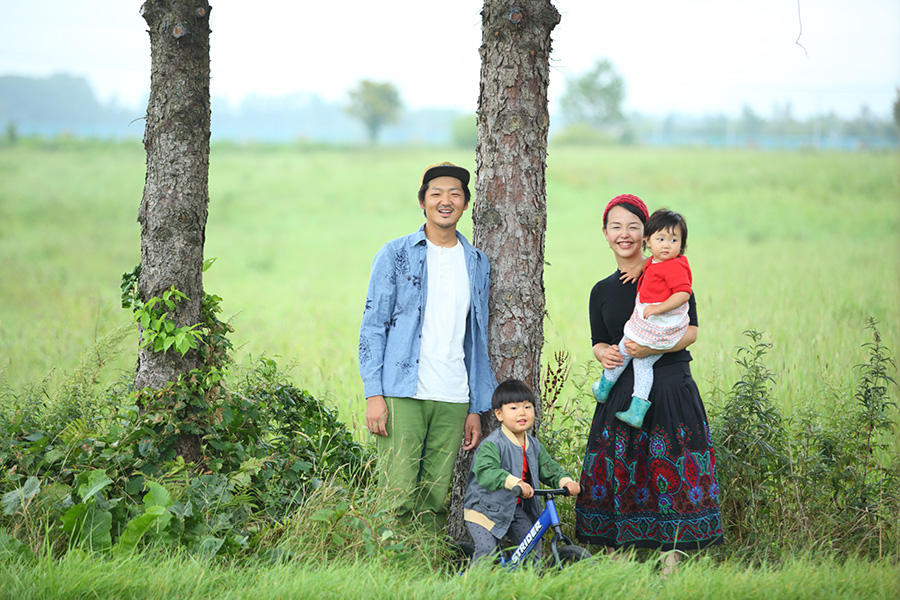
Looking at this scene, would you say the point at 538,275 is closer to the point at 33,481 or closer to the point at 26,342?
the point at 33,481

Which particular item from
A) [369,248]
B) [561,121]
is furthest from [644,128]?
[369,248]

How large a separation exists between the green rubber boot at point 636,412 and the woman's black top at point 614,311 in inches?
8.9

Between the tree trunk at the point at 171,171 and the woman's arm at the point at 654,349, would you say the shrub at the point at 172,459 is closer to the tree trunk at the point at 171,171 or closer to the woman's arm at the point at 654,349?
the tree trunk at the point at 171,171

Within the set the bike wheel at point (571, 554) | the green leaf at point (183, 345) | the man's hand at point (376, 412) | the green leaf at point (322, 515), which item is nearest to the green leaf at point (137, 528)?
the green leaf at point (322, 515)

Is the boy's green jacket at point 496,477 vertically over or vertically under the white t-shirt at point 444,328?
under

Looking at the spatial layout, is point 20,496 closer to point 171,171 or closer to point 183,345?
point 183,345

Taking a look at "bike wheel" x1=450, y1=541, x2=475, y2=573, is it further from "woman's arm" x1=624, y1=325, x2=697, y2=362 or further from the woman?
"woman's arm" x1=624, y1=325, x2=697, y2=362

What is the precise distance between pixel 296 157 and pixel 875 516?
35526 mm

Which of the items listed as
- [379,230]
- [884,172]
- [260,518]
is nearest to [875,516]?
[260,518]

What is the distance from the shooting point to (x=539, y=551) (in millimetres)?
3822

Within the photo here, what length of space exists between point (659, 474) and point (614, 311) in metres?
0.87

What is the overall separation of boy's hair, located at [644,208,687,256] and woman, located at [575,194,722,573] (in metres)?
0.18

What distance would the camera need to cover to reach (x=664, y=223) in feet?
12.5

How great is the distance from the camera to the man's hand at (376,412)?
395cm
